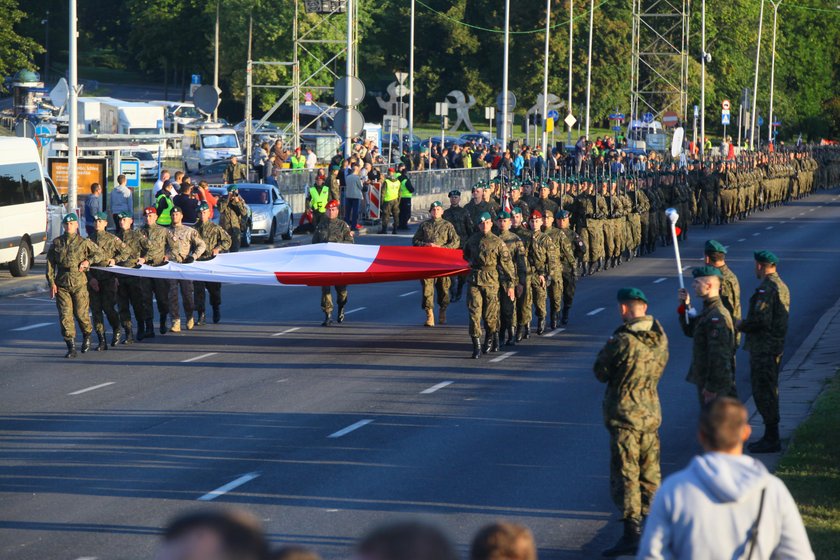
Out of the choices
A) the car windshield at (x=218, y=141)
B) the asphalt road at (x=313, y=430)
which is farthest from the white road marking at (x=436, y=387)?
the car windshield at (x=218, y=141)

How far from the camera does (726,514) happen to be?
616cm

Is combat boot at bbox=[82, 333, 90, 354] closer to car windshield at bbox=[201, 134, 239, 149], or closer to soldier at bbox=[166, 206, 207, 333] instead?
soldier at bbox=[166, 206, 207, 333]

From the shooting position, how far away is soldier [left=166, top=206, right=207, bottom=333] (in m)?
22.0

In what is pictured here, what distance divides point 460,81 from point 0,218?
76.8 meters

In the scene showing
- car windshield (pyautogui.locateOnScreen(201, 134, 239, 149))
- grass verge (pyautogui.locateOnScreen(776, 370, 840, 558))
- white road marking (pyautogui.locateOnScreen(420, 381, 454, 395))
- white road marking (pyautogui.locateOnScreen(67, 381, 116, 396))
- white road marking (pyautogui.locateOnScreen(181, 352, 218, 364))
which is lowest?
white road marking (pyautogui.locateOnScreen(420, 381, 454, 395))

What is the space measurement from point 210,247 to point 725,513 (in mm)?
17384

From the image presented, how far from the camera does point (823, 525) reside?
1067 cm

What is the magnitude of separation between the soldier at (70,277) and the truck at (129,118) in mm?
47333

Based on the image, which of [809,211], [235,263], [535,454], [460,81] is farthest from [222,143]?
[535,454]

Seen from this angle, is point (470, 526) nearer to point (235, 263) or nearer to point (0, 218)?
point (235, 263)

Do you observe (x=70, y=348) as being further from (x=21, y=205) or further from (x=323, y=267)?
(x=21, y=205)

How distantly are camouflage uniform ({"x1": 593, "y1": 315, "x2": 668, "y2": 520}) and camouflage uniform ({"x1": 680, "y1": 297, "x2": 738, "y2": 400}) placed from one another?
A: 145cm

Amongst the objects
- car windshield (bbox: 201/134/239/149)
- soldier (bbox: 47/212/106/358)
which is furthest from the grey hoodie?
car windshield (bbox: 201/134/239/149)

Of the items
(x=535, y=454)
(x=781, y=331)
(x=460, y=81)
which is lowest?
(x=535, y=454)
